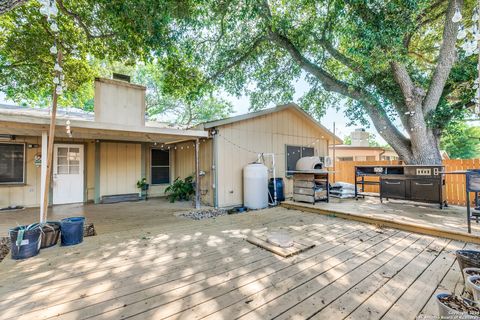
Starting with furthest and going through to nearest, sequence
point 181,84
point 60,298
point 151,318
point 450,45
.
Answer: point 181,84 → point 450,45 → point 60,298 → point 151,318

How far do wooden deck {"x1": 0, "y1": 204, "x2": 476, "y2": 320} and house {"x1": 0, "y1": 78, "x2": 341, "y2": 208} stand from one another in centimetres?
273

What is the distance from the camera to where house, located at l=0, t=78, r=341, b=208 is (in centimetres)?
592

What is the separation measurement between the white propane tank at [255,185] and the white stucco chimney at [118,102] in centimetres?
356

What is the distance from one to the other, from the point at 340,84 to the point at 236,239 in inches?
227

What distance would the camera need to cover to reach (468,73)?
595cm

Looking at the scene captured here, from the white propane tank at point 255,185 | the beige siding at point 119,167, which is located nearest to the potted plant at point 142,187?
the beige siding at point 119,167

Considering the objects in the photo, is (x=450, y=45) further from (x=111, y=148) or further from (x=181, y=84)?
(x=111, y=148)

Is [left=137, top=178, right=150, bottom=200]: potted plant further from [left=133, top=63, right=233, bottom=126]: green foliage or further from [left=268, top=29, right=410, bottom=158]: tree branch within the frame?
[left=133, top=63, right=233, bottom=126]: green foliage

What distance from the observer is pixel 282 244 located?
123 inches

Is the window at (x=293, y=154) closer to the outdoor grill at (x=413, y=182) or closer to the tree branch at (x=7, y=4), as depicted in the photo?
the outdoor grill at (x=413, y=182)

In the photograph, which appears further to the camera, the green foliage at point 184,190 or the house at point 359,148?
the house at point 359,148

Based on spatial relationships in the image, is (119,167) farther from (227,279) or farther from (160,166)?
(227,279)

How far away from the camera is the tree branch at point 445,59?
5.41 meters

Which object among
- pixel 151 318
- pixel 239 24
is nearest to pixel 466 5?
pixel 239 24
